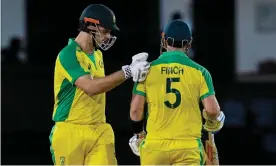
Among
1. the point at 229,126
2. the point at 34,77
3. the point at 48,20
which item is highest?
the point at 48,20

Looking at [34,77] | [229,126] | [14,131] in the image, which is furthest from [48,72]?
[229,126]

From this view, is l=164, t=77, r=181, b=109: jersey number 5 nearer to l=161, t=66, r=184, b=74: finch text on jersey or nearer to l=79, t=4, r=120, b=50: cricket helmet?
l=161, t=66, r=184, b=74: finch text on jersey

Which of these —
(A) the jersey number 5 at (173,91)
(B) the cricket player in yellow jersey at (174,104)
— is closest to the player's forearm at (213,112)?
(B) the cricket player in yellow jersey at (174,104)

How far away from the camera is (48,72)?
29.9 ft

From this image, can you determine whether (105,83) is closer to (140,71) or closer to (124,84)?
(140,71)

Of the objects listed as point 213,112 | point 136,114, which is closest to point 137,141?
point 136,114

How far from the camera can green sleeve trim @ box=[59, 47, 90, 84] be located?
5289 mm

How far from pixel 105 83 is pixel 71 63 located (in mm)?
293

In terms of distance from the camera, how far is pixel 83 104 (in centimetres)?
543

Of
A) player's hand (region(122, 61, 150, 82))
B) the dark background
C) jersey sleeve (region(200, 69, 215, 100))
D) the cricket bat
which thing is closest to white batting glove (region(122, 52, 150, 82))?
player's hand (region(122, 61, 150, 82))

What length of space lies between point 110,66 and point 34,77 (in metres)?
0.81

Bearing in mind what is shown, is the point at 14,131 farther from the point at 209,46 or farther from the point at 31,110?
the point at 209,46

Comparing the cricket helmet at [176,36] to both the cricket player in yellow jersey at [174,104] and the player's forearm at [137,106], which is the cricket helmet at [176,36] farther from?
the player's forearm at [137,106]

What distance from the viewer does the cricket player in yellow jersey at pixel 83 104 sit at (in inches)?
212
